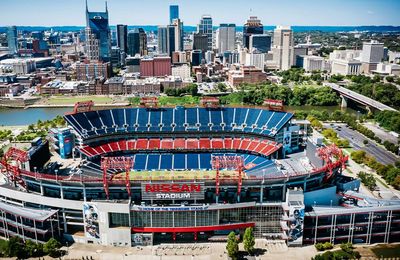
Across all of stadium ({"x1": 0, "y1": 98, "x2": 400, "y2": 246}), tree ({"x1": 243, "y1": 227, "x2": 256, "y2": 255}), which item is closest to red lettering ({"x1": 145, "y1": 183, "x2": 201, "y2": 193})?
stadium ({"x1": 0, "y1": 98, "x2": 400, "y2": 246})

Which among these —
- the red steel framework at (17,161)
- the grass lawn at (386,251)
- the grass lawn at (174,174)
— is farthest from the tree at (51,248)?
the grass lawn at (386,251)

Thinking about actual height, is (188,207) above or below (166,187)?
below

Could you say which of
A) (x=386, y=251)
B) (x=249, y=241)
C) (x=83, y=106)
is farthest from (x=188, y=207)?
(x=83, y=106)

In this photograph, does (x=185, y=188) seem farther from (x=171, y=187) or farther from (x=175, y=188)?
(x=171, y=187)

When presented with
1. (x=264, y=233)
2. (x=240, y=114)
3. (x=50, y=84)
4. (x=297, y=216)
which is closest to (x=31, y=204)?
(x=264, y=233)

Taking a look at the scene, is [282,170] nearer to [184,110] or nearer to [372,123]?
[184,110]

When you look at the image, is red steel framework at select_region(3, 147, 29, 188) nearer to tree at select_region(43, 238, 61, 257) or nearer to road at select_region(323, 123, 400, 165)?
tree at select_region(43, 238, 61, 257)
